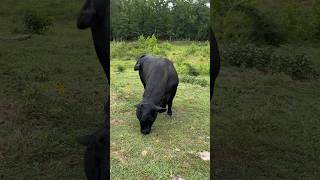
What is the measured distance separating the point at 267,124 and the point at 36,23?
3.45 metres

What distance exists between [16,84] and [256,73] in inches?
136

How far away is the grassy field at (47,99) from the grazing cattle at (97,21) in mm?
808

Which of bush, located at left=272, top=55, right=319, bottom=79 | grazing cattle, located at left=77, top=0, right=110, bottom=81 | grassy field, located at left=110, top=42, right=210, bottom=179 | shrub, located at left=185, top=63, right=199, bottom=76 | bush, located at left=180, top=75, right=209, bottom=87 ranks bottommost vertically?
grassy field, located at left=110, top=42, right=210, bottom=179

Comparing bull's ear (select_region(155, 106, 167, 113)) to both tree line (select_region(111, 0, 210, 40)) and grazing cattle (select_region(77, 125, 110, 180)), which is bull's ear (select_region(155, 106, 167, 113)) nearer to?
grazing cattle (select_region(77, 125, 110, 180))

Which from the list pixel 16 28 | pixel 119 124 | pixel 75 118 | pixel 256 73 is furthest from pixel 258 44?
pixel 16 28

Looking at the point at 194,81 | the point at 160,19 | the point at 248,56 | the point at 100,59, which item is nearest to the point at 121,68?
the point at 194,81

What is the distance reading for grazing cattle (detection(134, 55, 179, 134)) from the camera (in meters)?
→ 4.60

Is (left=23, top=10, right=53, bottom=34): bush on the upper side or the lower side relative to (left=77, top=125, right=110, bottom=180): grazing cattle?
upper

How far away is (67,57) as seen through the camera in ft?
20.9

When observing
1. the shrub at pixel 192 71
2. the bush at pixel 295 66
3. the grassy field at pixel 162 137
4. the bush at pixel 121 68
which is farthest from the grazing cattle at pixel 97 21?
the shrub at pixel 192 71

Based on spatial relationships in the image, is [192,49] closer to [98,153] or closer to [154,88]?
[154,88]

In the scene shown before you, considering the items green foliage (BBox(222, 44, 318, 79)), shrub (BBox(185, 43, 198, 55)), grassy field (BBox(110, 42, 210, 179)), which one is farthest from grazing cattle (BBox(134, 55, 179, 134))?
shrub (BBox(185, 43, 198, 55))

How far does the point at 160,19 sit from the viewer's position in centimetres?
994

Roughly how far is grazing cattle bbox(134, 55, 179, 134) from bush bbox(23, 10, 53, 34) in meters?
1.41
